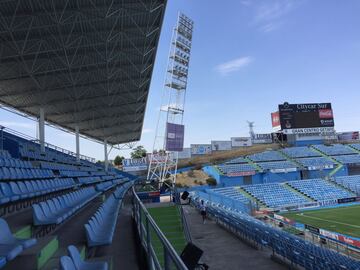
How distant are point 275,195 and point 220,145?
2485 centimetres

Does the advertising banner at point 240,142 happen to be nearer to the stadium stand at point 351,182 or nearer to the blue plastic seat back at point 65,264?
the stadium stand at point 351,182

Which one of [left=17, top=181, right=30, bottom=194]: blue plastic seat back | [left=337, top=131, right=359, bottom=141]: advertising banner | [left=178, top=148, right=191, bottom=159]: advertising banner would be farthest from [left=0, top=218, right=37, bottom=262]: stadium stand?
[left=337, top=131, right=359, bottom=141]: advertising banner

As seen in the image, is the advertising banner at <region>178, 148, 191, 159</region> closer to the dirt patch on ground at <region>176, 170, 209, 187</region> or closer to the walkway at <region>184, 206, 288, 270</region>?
the dirt patch on ground at <region>176, 170, 209, 187</region>

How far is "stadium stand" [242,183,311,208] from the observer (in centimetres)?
2798

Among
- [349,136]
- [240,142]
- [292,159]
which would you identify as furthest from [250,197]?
Answer: [349,136]

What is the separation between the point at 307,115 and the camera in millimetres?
42156

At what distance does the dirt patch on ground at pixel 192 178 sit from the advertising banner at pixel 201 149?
8356mm

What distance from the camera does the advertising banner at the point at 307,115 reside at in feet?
137

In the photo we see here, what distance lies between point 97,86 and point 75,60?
4237mm

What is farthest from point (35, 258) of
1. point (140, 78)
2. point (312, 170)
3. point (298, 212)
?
point (312, 170)

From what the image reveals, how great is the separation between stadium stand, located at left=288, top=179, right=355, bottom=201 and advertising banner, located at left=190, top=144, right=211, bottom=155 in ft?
→ 68.6

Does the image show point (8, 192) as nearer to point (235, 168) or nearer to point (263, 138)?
point (235, 168)

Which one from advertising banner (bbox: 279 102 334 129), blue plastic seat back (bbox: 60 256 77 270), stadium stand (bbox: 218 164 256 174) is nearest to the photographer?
blue plastic seat back (bbox: 60 256 77 270)

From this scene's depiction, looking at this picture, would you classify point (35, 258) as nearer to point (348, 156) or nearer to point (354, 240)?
point (354, 240)
